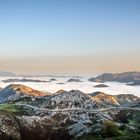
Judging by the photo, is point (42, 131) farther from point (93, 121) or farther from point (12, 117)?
point (93, 121)

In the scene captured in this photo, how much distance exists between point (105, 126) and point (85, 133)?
30.6 ft

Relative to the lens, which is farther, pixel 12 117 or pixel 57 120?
pixel 57 120

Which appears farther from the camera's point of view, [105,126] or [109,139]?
[105,126]

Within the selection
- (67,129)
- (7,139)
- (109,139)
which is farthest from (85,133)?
(7,139)

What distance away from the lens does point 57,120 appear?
196875 mm

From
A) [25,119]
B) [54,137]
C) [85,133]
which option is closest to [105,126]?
[85,133]

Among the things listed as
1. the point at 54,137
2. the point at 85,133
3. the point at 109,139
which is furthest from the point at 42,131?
the point at 109,139

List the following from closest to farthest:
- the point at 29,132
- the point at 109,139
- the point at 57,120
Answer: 1. the point at 109,139
2. the point at 29,132
3. the point at 57,120

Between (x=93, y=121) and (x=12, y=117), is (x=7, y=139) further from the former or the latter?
(x=93, y=121)

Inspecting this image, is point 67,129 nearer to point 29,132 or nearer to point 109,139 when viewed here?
point 29,132

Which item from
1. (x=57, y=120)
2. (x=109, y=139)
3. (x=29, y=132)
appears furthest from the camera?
(x=57, y=120)

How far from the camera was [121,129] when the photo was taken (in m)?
186

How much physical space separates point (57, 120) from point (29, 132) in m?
22.7

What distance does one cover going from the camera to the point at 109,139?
160125 mm
